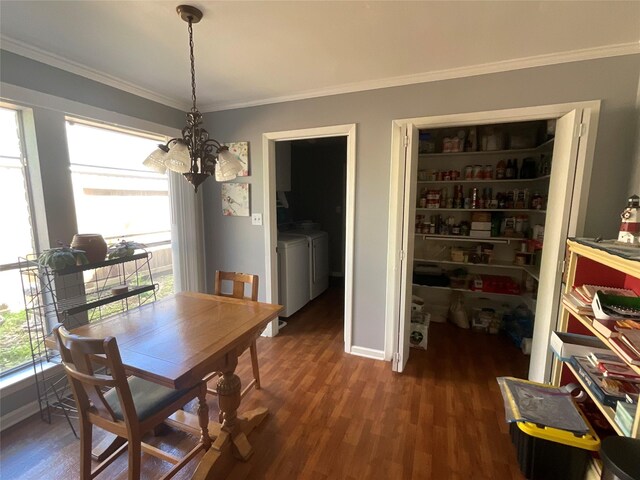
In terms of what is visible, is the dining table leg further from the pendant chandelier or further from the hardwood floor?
the pendant chandelier

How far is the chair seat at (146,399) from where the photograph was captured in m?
1.31

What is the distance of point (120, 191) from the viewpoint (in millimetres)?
2484

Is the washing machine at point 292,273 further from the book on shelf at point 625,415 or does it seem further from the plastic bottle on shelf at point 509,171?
the book on shelf at point 625,415

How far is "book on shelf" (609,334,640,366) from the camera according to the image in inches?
41.4

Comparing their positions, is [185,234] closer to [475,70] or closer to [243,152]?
[243,152]

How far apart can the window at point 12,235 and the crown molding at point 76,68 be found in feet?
1.24

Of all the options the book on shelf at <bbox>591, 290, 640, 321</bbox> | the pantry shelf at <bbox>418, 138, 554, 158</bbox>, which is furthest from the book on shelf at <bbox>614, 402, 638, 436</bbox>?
the pantry shelf at <bbox>418, 138, 554, 158</bbox>

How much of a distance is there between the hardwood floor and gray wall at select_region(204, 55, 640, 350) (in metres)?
0.50

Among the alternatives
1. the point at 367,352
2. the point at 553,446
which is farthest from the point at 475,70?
the point at 367,352

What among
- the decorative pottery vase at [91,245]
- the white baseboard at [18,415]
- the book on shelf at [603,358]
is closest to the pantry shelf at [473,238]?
the book on shelf at [603,358]

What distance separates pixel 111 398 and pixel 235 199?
1974mm

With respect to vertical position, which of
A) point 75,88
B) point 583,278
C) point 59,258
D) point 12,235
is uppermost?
point 75,88

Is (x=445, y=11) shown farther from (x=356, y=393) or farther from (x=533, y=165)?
(x=356, y=393)

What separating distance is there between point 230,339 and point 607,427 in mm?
2040
